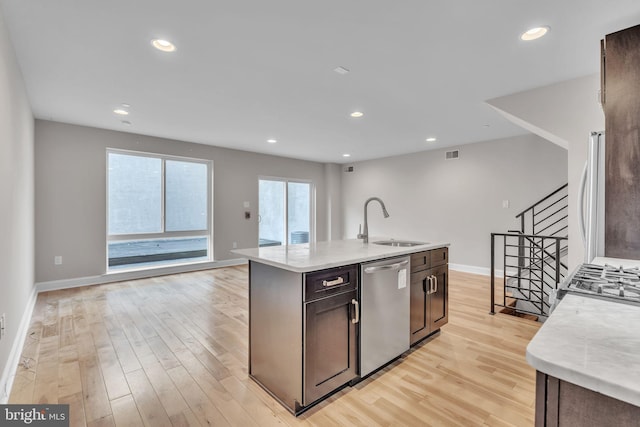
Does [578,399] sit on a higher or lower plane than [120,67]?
lower

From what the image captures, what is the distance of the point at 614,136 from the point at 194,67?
123 inches

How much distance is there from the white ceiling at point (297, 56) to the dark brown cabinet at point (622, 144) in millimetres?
396

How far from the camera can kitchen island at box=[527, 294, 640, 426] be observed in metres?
0.53

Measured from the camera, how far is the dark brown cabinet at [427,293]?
2500mm

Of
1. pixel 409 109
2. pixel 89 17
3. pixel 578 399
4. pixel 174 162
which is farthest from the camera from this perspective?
pixel 174 162

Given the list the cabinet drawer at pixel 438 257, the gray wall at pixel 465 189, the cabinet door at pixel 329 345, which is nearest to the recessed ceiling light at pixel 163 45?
the cabinet door at pixel 329 345

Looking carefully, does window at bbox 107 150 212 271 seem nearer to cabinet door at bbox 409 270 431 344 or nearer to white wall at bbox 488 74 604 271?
cabinet door at bbox 409 270 431 344

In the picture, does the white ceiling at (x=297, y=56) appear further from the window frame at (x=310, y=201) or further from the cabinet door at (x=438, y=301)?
the window frame at (x=310, y=201)

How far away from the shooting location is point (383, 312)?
2178 mm

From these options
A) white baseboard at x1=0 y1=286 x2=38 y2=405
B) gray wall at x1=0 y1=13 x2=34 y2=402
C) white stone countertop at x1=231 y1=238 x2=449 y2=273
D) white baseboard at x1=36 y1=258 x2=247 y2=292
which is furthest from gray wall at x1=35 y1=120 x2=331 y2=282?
white stone countertop at x1=231 y1=238 x2=449 y2=273

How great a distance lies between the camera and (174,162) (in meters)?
5.60

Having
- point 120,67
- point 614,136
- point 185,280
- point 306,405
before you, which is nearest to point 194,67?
point 120,67

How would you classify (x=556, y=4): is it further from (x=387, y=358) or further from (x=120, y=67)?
(x=120, y=67)

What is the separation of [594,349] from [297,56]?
8.40 ft
